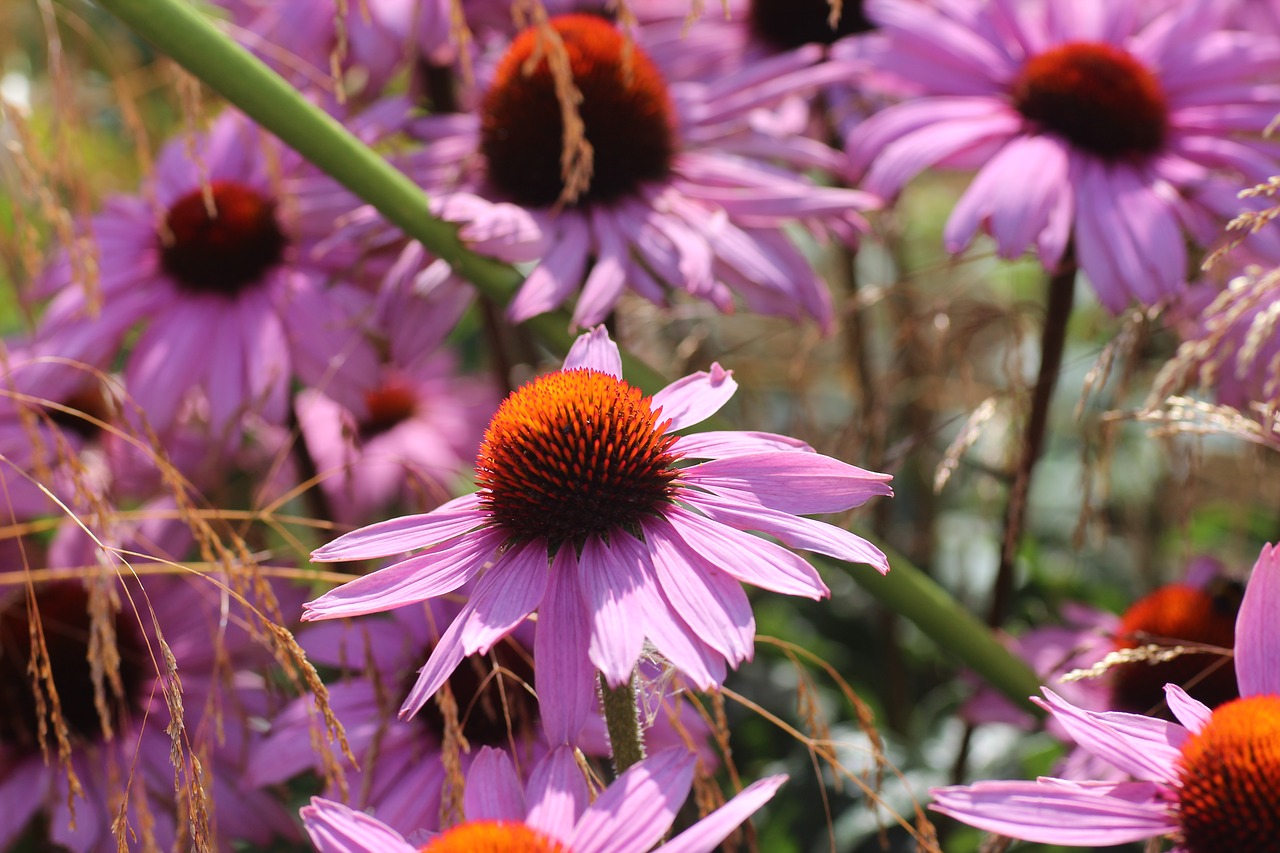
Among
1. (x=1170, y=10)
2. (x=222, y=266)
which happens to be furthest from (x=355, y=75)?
(x=1170, y=10)

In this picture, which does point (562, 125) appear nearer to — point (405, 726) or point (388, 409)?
point (405, 726)

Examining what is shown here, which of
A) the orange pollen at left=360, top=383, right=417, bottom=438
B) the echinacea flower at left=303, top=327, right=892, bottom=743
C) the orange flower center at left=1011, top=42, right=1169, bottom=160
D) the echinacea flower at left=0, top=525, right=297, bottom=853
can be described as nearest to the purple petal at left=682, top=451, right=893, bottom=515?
the echinacea flower at left=303, top=327, right=892, bottom=743

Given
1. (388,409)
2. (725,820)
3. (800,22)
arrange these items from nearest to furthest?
(725,820), (800,22), (388,409)

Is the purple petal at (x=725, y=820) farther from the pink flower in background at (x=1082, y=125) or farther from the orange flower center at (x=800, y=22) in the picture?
the orange flower center at (x=800, y=22)

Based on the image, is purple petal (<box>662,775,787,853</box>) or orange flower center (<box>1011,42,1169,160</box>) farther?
orange flower center (<box>1011,42,1169,160</box>)

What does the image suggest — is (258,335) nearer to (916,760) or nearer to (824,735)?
(824,735)

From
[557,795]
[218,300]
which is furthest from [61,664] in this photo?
[557,795]

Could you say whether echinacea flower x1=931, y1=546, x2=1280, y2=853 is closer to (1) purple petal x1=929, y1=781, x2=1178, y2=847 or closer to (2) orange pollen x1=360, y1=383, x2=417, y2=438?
(1) purple petal x1=929, y1=781, x2=1178, y2=847
